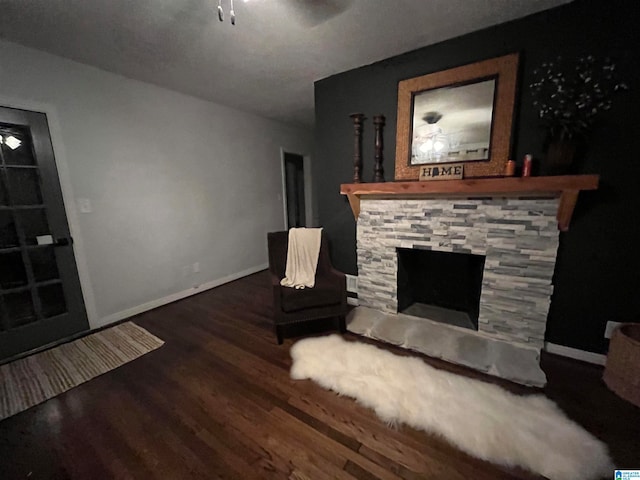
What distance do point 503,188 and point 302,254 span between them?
181cm

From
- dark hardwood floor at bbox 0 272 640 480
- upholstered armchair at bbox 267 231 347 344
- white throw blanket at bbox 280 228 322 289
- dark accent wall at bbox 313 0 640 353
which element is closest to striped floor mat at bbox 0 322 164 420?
dark hardwood floor at bbox 0 272 640 480

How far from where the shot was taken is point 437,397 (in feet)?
5.06

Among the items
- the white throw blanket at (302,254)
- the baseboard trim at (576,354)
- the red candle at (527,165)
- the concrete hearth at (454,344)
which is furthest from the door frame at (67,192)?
the baseboard trim at (576,354)

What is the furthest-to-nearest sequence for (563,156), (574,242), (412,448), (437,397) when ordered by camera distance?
(574,242), (563,156), (437,397), (412,448)

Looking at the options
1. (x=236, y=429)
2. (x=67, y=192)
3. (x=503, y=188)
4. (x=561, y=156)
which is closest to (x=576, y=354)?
(x=503, y=188)

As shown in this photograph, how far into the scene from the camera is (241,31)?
1.83 meters

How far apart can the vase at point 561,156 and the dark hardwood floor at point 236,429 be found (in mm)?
1423

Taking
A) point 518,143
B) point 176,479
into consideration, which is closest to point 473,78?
point 518,143

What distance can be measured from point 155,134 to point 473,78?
3.19 metres

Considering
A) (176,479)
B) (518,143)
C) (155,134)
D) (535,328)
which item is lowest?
(176,479)

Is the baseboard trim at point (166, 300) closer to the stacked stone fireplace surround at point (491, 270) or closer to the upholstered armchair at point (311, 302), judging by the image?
the upholstered armchair at point (311, 302)

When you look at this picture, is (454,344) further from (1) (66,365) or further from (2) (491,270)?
(1) (66,365)

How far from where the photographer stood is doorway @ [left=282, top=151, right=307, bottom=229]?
4.98 m

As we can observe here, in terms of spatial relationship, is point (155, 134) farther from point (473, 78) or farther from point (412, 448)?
point (412, 448)
